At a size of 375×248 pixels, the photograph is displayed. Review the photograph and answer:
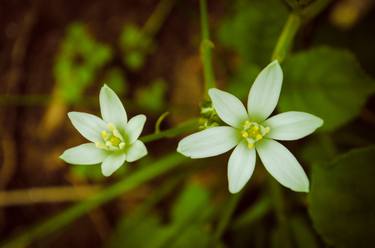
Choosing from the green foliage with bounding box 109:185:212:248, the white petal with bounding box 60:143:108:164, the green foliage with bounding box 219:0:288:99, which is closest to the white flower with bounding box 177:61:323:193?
the white petal with bounding box 60:143:108:164

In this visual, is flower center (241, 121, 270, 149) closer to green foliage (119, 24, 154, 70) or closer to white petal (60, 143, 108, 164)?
white petal (60, 143, 108, 164)

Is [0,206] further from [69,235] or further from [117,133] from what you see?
[117,133]

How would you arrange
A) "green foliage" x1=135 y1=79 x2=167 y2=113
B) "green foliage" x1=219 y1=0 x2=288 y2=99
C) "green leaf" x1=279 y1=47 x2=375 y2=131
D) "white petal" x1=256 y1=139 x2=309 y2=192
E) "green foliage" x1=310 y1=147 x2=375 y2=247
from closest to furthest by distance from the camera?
1. "white petal" x1=256 y1=139 x2=309 y2=192
2. "green foliage" x1=310 y1=147 x2=375 y2=247
3. "green leaf" x1=279 y1=47 x2=375 y2=131
4. "green foliage" x1=219 y1=0 x2=288 y2=99
5. "green foliage" x1=135 y1=79 x2=167 y2=113

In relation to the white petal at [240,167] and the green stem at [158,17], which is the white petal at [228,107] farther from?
the green stem at [158,17]

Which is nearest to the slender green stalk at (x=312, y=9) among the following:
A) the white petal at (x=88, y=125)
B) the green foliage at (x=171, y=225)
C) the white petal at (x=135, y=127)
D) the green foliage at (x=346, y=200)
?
the green foliage at (x=346, y=200)

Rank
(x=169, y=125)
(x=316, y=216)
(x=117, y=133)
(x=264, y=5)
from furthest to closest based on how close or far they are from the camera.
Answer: (x=169, y=125), (x=264, y=5), (x=316, y=216), (x=117, y=133)

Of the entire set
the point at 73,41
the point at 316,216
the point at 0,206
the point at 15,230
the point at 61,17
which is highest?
the point at 61,17

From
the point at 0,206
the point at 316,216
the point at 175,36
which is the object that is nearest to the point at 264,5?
the point at 175,36
